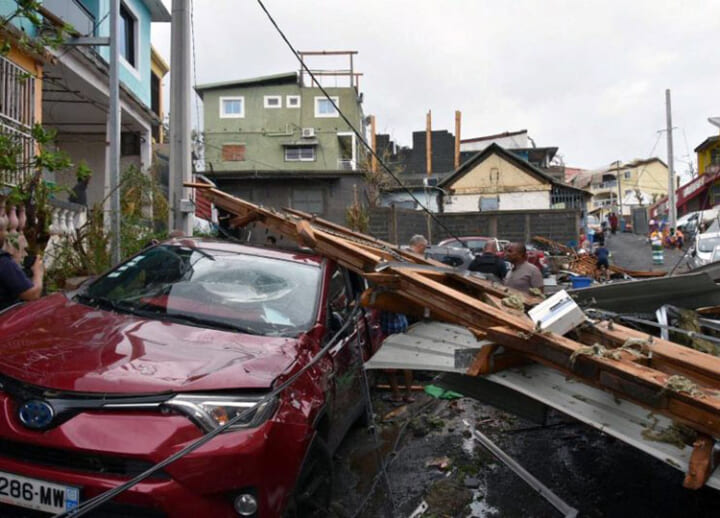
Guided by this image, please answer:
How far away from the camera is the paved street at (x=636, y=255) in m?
22.0

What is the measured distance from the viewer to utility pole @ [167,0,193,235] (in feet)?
23.0

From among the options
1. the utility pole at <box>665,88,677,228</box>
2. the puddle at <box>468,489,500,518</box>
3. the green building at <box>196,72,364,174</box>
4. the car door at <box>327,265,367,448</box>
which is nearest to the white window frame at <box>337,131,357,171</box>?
the green building at <box>196,72,364,174</box>

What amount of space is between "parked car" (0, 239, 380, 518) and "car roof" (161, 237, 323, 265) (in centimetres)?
56

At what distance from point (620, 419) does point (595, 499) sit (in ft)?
5.10

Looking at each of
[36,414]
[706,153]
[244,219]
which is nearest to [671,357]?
[36,414]

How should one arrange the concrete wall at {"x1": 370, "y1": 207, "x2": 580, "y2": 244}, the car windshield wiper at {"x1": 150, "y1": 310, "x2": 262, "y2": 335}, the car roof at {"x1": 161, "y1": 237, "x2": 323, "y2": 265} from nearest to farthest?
the car windshield wiper at {"x1": 150, "y1": 310, "x2": 262, "y2": 335} → the car roof at {"x1": 161, "y1": 237, "x2": 323, "y2": 265} → the concrete wall at {"x1": 370, "y1": 207, "x2": 580, "y2": 244}

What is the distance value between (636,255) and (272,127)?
22.6 meters

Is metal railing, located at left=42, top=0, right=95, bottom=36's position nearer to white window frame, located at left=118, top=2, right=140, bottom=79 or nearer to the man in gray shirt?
white window frame, located at left=118, top=2, right=140, bottom=79

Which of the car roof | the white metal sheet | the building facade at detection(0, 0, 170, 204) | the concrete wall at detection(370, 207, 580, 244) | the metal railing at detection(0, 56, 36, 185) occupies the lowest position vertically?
the white metal sheet

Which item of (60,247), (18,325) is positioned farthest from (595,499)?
(60,247)

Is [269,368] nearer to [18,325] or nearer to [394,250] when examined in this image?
[18,325]

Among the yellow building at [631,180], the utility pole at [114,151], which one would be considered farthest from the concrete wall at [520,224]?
the yellow building at [631,180]

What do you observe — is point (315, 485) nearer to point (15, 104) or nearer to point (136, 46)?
point (15, 104)

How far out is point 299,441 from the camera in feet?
9.08
